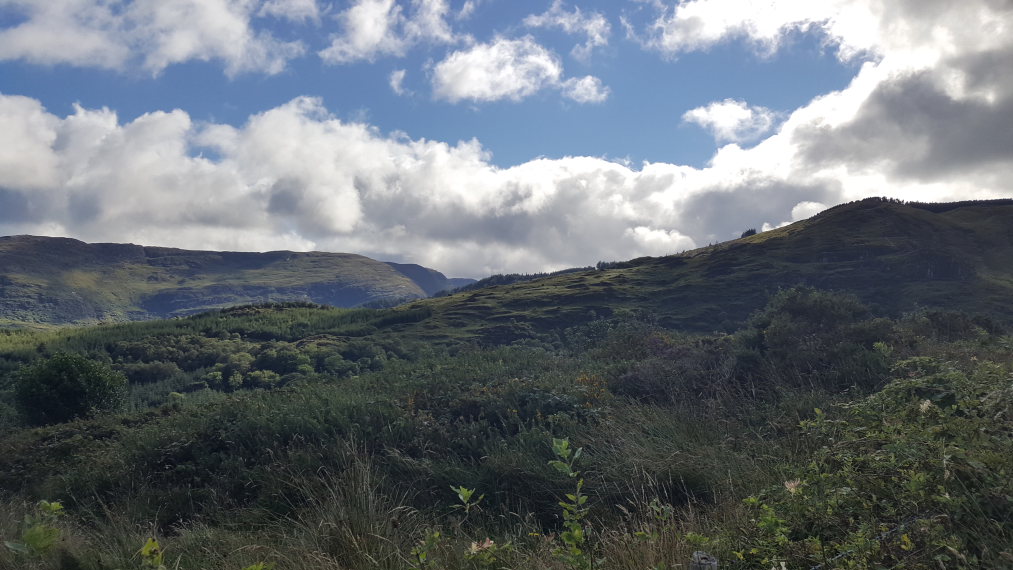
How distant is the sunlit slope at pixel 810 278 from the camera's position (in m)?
33.4

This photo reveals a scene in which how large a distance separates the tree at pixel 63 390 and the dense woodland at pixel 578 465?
3.8 inches

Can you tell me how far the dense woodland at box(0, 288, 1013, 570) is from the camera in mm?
3623

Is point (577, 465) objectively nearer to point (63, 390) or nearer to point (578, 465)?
point (578, 465)

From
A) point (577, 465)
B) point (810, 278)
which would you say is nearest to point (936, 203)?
point (810, 278)

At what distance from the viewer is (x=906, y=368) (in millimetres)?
8664

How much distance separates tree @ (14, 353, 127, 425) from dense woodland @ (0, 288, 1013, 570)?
96 millimetres

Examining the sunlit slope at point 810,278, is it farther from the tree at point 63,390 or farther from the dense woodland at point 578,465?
the tree at point 63,390

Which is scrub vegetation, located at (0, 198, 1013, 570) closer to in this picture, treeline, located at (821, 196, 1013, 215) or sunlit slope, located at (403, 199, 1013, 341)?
sunlit slope, located at (403, 199, 1013, 341)

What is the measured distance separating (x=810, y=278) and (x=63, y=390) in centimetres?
3936

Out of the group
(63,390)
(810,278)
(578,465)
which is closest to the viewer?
(578,465)

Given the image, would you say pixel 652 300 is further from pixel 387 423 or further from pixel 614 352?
pixel 387 423

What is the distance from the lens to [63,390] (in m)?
18.1

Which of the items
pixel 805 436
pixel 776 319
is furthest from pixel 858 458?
pixel 776 319

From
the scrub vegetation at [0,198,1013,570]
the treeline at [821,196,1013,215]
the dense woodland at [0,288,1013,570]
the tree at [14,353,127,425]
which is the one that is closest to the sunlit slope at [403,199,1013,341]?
the treeline at [821,196,1013,215]
